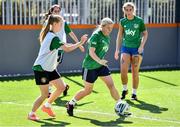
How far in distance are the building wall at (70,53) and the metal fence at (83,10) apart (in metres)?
0.35

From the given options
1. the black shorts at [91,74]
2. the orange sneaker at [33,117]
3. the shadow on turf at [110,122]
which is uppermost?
the black shorts at [91,74]

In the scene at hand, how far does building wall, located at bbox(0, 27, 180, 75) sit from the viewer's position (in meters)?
15.8

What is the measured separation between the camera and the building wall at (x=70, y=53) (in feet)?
52.0

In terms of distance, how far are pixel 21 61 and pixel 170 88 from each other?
4.72m

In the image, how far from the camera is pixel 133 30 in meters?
11.7

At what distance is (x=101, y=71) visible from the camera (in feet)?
32.4

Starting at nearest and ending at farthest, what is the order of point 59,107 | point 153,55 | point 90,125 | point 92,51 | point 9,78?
point 90,125, point 92,51, point 59,107, point 9,78, point 153,55

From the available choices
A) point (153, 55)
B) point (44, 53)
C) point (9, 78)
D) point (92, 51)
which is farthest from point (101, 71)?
point (153, 55)

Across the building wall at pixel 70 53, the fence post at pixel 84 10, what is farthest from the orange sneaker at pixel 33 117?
the fence post at pixel 84 10

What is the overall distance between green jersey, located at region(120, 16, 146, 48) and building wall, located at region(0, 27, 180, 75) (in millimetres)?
5061

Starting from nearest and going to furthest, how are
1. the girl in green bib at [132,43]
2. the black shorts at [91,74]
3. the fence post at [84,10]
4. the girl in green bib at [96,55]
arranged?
the girl in green bib at [96,55] < the black shorts at [91,74] < the girl in green bib at [132,43] < the fence post at [84,10]

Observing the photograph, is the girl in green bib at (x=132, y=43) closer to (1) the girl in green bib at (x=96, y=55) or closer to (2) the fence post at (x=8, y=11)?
(1) the girl in green bib at (x=96, y=55)

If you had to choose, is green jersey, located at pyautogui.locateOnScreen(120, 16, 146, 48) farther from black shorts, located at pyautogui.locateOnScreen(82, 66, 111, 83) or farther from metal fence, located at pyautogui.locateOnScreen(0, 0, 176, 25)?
metal fence, located at pyautogui.locateOnScreen(0, 0, 176, 25)

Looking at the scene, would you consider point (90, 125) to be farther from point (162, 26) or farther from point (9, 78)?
point (162, 26)
